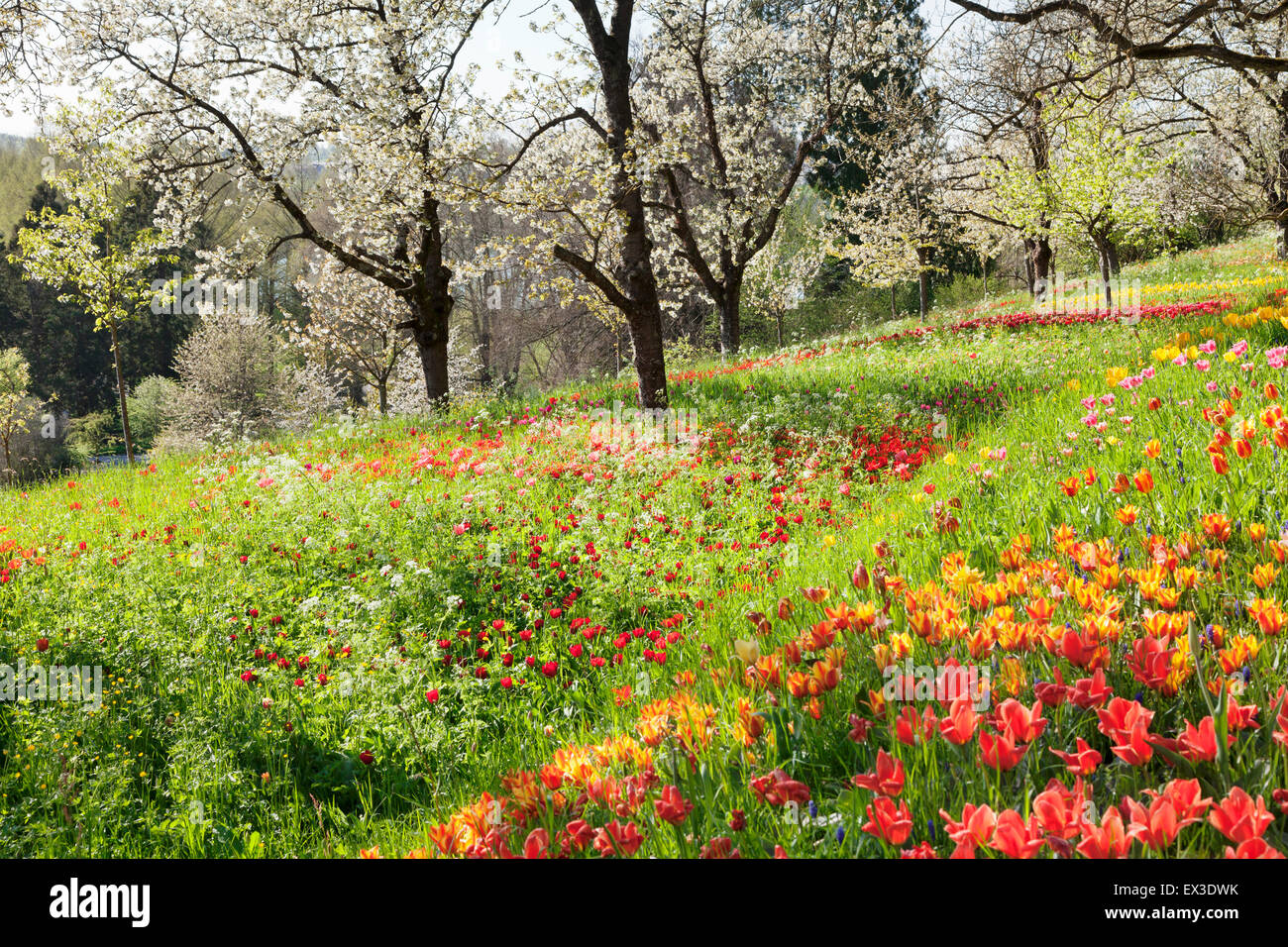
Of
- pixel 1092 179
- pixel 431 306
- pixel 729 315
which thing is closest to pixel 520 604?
pixel 431 306

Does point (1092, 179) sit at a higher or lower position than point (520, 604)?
higher

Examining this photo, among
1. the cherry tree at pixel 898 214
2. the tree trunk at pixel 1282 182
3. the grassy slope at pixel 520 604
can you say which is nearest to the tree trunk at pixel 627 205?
the grassy slope at pixel 520 604

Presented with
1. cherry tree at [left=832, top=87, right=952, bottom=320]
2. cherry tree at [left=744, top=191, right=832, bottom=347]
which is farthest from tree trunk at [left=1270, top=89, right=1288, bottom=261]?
cherry tree at [left=744, top=191, right=832, bottom=347]

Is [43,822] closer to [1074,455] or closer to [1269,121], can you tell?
[1074,455]

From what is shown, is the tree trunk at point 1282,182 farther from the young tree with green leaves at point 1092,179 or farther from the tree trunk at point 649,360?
the tree trunk at point 649,360

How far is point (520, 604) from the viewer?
470 centimetres

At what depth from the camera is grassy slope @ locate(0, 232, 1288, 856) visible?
77.9 inches

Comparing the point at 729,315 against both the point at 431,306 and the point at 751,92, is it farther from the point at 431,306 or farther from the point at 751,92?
the point at 431,306

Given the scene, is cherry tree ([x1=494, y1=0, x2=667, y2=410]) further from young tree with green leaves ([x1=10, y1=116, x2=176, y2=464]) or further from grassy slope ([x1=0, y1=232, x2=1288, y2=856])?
young tree with green leaves ([x1=10, y1=116, x2=176, y2=464])

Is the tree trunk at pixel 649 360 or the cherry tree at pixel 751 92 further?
the cherry tree at pixel 751 92

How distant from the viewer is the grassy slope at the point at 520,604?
1979mm

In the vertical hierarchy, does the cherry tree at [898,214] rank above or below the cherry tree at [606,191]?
above

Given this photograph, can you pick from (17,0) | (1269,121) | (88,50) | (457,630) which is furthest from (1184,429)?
(1269,121)
